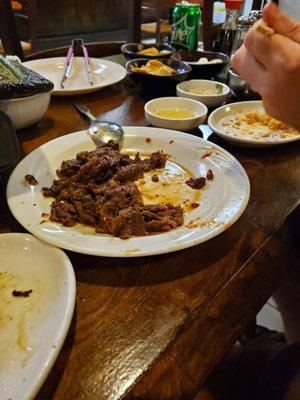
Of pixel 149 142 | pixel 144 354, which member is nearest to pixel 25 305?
pixel 144 354

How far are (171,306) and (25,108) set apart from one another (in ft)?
2.72

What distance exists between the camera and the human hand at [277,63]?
27.5 inches

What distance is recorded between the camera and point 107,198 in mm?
830

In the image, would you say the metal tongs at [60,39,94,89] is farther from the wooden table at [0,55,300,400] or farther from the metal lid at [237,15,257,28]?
the wooden table at [0,55,300,400]

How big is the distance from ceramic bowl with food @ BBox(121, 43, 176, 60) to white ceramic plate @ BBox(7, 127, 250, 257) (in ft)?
2.16

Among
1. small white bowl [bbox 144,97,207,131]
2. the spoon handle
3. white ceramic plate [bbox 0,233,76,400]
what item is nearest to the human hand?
small white bowl [bbox 144,97,207,131]

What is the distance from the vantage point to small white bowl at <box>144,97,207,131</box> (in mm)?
1201

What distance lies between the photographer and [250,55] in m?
0.78

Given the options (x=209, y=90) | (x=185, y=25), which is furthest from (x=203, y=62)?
(x=185, y=25)

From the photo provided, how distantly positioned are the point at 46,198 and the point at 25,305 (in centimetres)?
31

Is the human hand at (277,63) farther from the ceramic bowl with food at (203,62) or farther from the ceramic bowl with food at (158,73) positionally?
the ceramic bowl with food at (203,62)

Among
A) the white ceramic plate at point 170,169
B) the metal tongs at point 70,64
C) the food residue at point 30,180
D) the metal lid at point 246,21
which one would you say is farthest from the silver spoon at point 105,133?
the metal lid at point 246,21

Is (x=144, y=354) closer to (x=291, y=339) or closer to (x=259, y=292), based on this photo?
(x=259, y=292)

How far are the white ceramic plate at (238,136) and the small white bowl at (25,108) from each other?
0.56m
